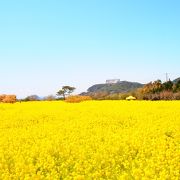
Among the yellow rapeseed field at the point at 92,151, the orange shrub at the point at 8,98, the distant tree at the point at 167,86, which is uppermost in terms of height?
the distant tree at the point at 167,86

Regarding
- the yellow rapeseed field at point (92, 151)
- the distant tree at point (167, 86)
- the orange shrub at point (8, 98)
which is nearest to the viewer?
the yellow rapeseed field at point (92, 151)

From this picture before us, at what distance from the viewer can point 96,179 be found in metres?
8.75

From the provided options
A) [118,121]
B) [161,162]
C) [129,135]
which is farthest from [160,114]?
[161,162]

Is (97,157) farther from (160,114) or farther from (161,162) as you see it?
(160,114)

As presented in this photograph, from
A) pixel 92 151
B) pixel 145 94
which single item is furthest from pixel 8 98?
pixel 92 151

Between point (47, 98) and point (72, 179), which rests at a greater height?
point (47, 98)

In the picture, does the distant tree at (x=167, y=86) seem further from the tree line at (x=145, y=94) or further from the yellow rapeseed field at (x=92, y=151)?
the yellow rapeseed field at (x=92, y=151)

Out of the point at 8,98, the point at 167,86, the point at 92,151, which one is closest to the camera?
the point at 92,151

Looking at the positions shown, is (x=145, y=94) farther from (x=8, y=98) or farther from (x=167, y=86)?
(x=8, y=98)

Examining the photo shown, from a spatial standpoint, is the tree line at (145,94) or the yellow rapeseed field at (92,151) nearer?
the yellow rapeseed field at (92,151)

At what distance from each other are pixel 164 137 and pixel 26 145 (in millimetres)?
3703

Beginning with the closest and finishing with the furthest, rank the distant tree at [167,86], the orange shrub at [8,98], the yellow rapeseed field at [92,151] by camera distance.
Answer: the yellow rapeseed field at [92,151] → the orange shrub at [8,98] → the distant tree at [167,86]

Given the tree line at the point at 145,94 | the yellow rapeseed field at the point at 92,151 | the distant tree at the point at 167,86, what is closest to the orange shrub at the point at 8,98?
the tree line at the point at 145,94

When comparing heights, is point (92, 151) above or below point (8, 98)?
below
